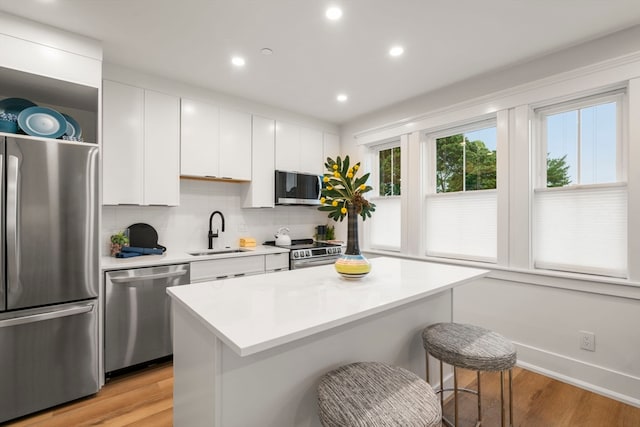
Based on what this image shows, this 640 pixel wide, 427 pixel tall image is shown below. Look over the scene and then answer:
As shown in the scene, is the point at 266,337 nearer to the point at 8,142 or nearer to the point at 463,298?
the point at 8,142

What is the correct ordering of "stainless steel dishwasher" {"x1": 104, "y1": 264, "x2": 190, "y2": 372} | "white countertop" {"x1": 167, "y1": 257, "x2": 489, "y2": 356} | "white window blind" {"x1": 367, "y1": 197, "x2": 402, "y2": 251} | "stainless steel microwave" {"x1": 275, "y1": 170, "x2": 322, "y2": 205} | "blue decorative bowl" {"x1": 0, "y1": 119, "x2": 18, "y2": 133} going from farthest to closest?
"white window blind" {"x1": 367, "y1": 197, "x2": 402, "y2": 251} < "stainless steel microwave" {"x1": 275, "y1": 170, "x2": 322, "y2": 205} < "stainless steel dishwasher" {"x1": 104, "y1": 264, "x2": 190, "y2": 372} < "blue decorative bowl" {"x1": 0, "y1": 119, "x2": 18, "y2": 133} < "white countertop" {"x1": 167, "y1": 257, "x2": 489, "y2": 356}

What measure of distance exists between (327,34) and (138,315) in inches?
106

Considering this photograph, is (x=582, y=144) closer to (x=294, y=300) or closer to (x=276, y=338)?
(x=294, y=300)

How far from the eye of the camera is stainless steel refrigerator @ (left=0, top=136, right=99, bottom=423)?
1905mm

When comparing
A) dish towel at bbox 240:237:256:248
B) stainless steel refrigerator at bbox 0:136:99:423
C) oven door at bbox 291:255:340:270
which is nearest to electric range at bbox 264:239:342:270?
oven door at bbox 291:255:340:270

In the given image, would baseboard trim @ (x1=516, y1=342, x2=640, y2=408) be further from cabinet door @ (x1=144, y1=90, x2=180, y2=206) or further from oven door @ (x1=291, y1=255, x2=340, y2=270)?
cabinet door @ (x1=144, y1=90, x2=180, y2=206)

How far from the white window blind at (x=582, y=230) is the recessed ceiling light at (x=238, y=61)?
112 inches

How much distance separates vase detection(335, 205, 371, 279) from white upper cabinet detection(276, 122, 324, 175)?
222cm

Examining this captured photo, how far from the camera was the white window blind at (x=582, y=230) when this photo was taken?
2289mm

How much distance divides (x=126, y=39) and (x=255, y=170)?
169 centimetres

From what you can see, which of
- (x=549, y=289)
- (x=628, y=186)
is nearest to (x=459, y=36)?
(x=628, y=186)

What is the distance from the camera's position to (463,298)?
122 inches

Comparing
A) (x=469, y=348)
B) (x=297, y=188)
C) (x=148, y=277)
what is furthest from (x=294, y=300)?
(x=297, y=188)

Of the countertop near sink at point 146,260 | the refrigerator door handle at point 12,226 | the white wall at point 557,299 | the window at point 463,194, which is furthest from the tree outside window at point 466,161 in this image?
the refrigerator door handle at point 12,226
